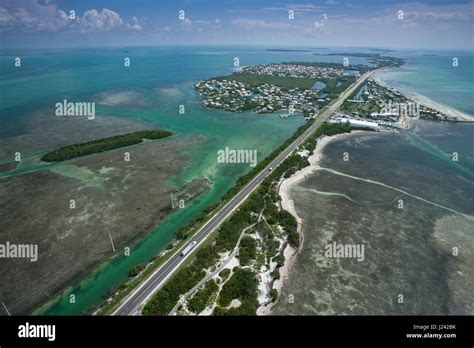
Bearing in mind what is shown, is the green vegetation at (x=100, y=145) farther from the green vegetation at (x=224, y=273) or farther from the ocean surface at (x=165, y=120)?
the green vegetation at (x=224, y=273)

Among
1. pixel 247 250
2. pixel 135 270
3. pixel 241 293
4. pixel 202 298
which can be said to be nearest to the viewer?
pixel 202 298

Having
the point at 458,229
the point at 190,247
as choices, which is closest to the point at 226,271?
the point at 190,247

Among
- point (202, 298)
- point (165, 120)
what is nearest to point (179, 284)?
point (202, 298)

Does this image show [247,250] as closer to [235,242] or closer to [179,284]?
[235,242]

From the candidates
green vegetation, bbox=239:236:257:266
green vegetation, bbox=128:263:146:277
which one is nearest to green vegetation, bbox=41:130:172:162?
green vegetation, bbox=128:263:146:277

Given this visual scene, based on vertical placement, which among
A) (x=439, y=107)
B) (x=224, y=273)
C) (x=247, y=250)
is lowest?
(x=224, y=273)
